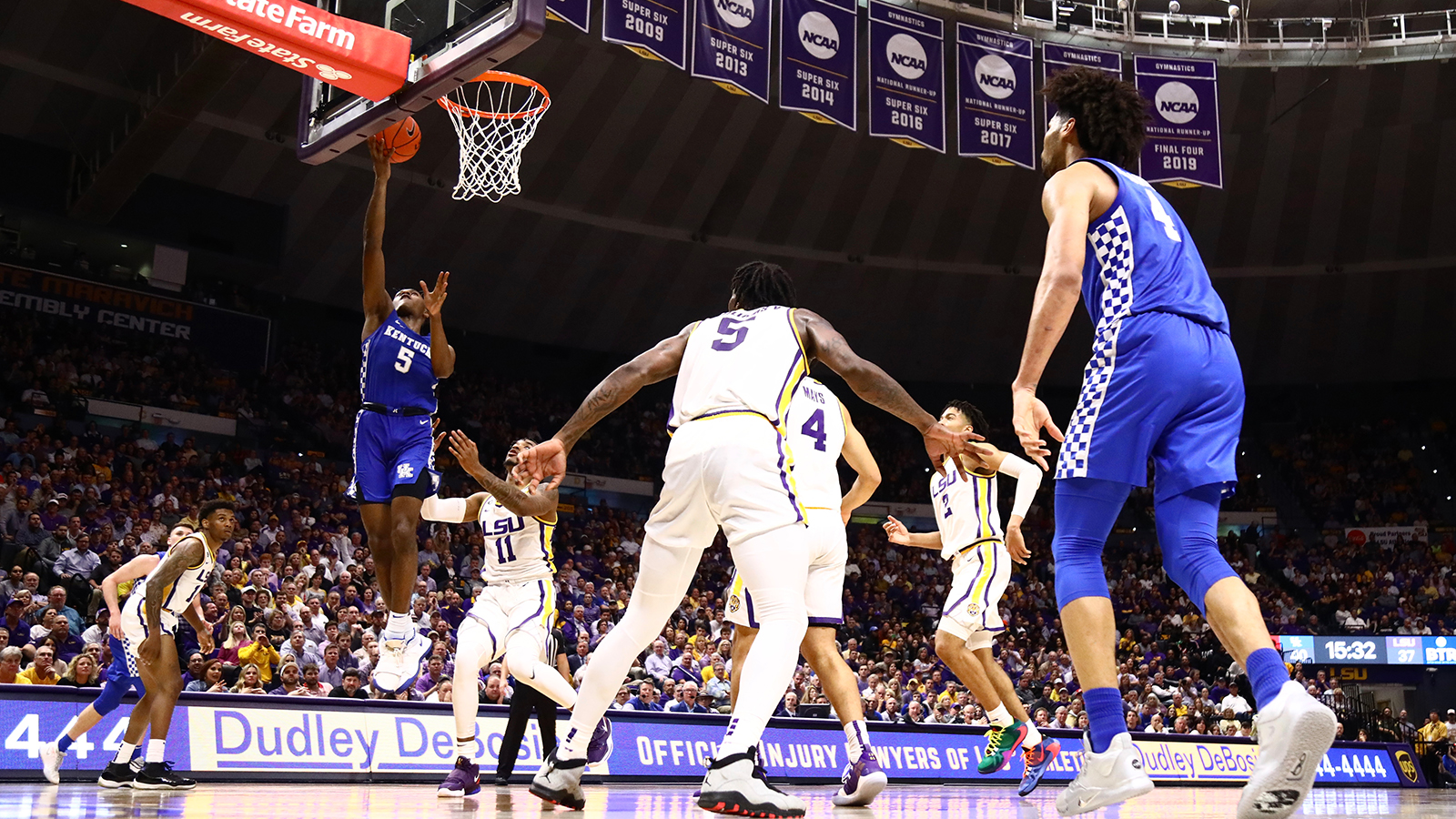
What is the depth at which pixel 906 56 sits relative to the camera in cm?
1808

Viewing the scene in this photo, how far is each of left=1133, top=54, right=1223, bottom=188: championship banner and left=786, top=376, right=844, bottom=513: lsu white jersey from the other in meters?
13.5

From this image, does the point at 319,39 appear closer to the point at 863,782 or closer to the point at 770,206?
the point at 863,782

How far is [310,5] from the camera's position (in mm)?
8180

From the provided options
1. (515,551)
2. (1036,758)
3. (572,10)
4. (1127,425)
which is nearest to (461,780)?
(515,551)

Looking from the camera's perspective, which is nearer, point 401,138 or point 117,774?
point 117,774

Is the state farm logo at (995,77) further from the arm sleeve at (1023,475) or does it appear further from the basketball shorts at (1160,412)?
the basketball shorts at (1160,412)

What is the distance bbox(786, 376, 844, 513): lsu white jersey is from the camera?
6758 millimetres

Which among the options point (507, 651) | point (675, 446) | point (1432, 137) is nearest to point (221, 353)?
point (507, 651)

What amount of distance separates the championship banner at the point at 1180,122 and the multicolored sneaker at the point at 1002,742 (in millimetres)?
12378

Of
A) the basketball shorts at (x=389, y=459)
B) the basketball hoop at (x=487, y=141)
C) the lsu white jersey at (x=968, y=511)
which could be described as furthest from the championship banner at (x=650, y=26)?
the lsu white jersey at (x=968, y=511)

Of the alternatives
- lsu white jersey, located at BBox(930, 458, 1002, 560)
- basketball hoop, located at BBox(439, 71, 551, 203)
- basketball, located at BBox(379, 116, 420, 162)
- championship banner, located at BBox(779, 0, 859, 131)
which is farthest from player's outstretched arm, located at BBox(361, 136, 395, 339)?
championship banner, located at BBox(779, 0, 859, 131)

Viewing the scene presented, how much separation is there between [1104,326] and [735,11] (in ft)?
43.4

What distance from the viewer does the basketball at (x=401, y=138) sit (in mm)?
8595

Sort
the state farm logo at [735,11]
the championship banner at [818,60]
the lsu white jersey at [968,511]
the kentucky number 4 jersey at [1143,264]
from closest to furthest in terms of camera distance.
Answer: the kentucky number 4 jersey at [1143,264], the lsu white jersey at [968,511], the state farm logo at [735,11], the championship banner at [818,60]
